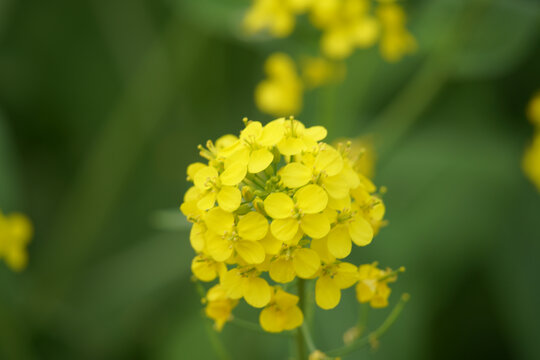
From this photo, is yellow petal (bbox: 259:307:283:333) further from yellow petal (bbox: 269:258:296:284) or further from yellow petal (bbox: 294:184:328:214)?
yellow petal (bbox: 294:184:328:214)

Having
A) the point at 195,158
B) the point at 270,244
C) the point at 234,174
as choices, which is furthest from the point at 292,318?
the point at 195,158

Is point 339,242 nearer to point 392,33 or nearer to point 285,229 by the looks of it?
point 285,229

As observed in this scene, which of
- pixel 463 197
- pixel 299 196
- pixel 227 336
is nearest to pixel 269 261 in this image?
pixel 299 196

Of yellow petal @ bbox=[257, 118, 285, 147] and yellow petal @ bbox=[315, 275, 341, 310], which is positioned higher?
yellow petal @ bbox=[257, 118, 285, 147]

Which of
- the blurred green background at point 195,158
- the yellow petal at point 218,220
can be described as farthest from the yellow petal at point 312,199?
the blurred green background at point 195,158

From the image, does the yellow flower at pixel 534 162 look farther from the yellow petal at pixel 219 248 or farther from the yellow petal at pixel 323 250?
the yellow petal at pixel 219 248

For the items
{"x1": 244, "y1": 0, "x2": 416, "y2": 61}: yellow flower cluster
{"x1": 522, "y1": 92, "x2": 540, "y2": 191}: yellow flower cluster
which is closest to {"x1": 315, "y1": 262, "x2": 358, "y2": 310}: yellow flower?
{"x1": 244, "y1": 0, "x2": 416, "y2": 61}: yellow flower cluster

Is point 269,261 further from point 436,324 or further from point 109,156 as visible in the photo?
point 109,156
